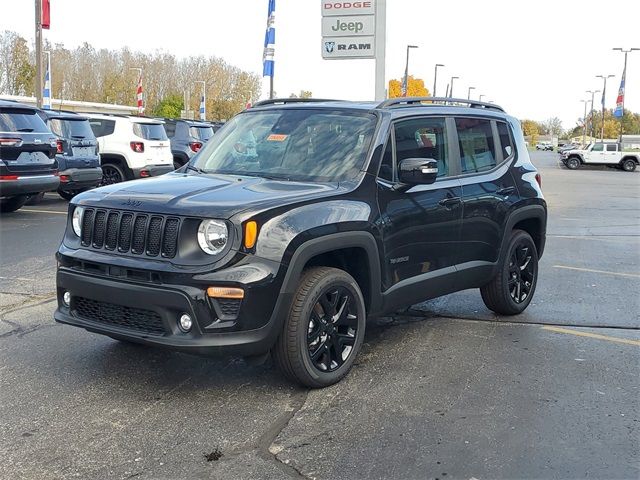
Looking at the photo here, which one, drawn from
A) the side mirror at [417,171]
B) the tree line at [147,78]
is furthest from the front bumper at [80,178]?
the tree line at [147,78]

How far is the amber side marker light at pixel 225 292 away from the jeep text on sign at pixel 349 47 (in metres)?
10.7

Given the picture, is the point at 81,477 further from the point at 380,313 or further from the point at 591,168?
the point at 591,168

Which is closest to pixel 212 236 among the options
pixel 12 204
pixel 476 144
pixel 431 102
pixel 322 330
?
pixel 322 330

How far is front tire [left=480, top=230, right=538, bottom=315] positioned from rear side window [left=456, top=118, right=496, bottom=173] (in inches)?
29.9

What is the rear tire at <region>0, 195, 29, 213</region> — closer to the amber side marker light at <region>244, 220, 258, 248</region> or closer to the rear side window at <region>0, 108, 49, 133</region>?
the rear side window at <region>0, 108, 49, 133</region>

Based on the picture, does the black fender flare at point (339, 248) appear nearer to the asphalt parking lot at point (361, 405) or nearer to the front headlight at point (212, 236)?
the front headlight at point (212, 236)

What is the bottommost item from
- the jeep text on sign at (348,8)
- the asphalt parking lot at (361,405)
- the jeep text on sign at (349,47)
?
the asphalt parking lot at (361,405)

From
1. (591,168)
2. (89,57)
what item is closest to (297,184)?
(591,168)

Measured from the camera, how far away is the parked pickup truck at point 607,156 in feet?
149

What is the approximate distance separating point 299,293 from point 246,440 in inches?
36.9

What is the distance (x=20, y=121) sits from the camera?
11562mm

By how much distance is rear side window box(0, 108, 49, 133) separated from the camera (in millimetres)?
11305

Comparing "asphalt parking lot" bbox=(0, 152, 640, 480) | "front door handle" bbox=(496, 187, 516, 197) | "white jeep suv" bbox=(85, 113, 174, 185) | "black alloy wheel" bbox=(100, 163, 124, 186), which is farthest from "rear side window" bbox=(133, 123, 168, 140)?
"front door handle" bbox=(496, 187, 516, 197)

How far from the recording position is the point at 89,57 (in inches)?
3807
